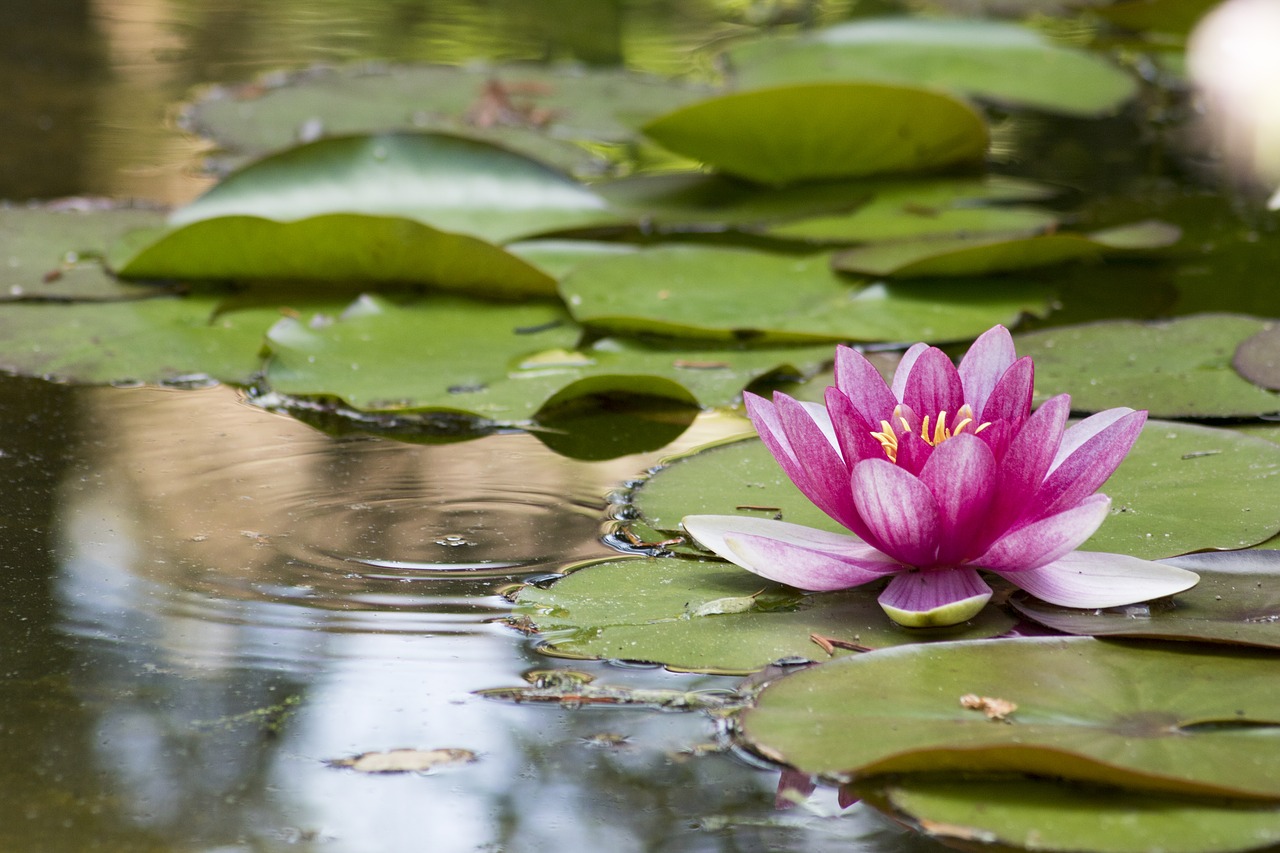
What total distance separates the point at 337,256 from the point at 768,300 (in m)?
0.68

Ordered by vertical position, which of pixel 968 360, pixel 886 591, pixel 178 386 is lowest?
pixel 178 386

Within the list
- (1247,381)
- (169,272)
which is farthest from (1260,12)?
(169,272)

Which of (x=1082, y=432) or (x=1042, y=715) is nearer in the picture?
(x=1042, y=715)

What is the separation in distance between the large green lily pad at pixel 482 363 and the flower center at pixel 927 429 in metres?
0.52

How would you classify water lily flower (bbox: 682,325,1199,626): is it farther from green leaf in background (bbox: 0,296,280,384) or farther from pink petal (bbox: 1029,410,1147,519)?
green leaf in background (bbox: 0,296,280,384)

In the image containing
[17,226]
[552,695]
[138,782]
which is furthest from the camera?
[17,226]

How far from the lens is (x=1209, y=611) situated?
1019 millimetres

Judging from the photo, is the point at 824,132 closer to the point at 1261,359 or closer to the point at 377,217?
the point at 377,217

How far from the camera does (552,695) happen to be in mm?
970

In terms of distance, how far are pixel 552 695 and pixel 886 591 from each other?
29 cm

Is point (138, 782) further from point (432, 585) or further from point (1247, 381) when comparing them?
point (1247, 381)

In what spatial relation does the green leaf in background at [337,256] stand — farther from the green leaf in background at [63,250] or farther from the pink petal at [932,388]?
the pink petal at [932,388]

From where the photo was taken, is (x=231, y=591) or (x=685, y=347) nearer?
(x=231, y=591)

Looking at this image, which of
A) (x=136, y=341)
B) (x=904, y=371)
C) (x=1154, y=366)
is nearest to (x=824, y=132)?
(x=1154, y=366)
